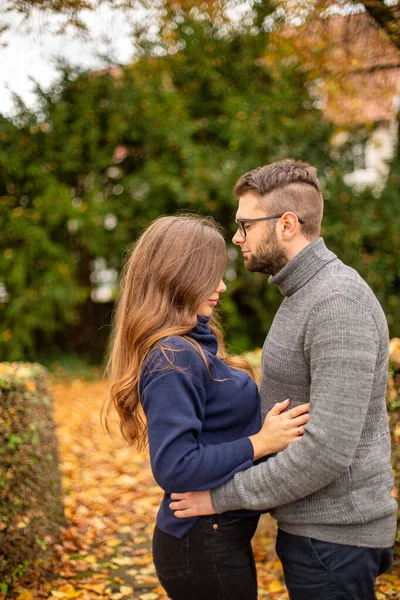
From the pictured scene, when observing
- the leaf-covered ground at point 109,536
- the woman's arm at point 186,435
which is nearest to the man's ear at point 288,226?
the woman's arm at point 186,435

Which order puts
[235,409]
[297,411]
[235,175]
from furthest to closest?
[235,175]
[235,409]
[297,411]

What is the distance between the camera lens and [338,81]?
6.43 metres

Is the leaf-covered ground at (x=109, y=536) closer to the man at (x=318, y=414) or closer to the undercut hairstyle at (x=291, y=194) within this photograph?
the man at (x=318, y=414)

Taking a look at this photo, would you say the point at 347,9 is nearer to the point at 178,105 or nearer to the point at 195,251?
the point at 195,251

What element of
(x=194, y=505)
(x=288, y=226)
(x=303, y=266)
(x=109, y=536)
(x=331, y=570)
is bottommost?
(x=109, y=536)

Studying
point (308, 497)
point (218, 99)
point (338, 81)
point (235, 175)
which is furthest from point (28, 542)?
point (218, 99)

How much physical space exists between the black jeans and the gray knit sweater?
0.11 metres

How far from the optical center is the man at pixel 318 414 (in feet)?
5.83

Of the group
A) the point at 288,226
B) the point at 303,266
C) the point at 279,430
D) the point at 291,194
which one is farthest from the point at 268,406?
the point at 291,194

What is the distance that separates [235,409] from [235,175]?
22.5 ft

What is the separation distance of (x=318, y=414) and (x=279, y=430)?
0.17 m

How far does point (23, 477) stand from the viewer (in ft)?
11.7

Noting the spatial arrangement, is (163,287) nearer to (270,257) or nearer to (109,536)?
(270,257)

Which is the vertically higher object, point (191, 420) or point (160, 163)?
point (160, 163)
